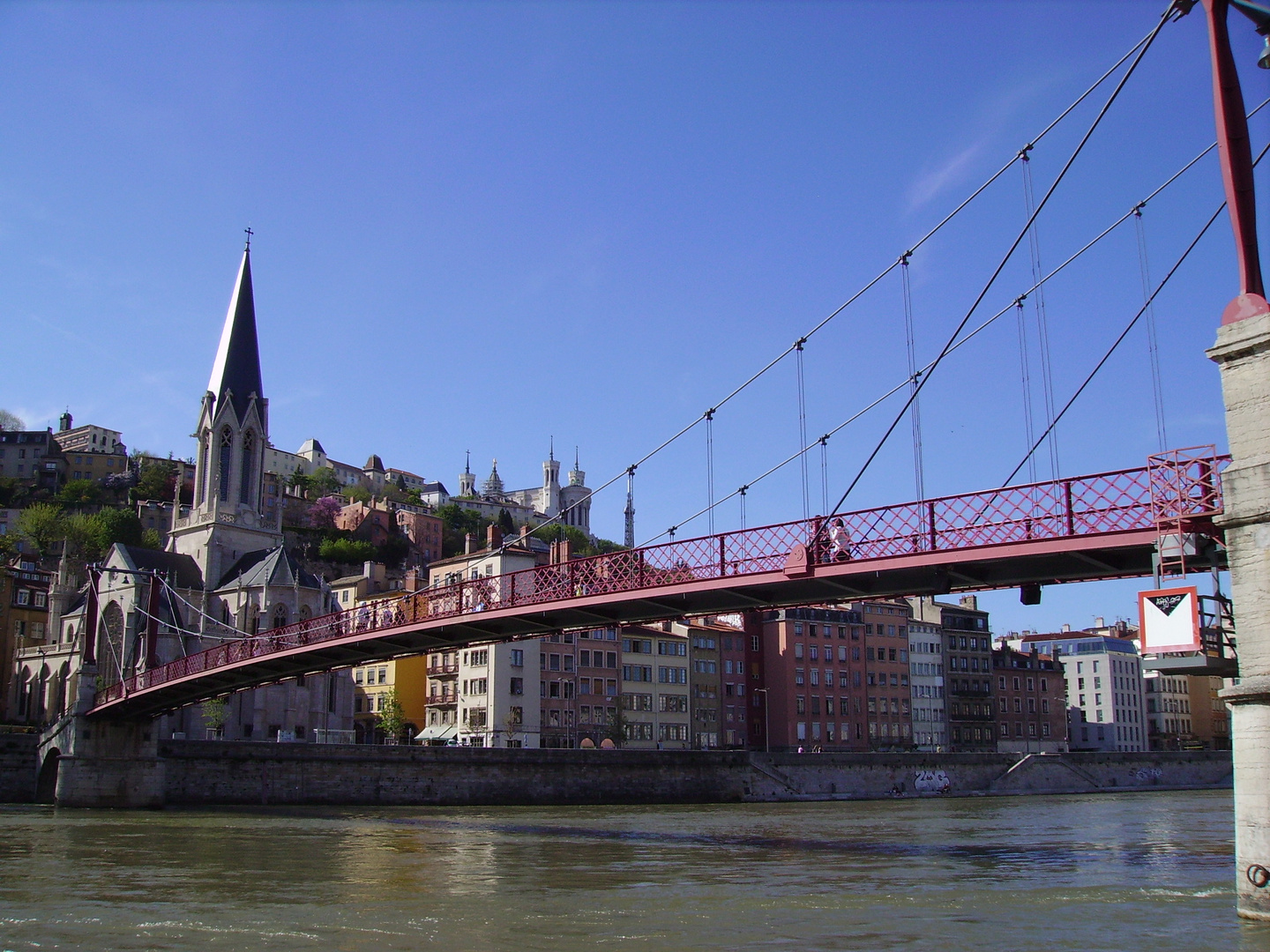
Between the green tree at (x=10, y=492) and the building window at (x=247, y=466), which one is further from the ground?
the green tree at (x=10, y=492)

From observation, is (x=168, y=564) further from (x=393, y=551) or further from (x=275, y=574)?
(x=393, y=551)

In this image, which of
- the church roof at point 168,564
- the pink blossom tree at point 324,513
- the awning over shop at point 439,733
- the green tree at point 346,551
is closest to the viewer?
the awning over shop at point 439,733

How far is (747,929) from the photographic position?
60.1ft

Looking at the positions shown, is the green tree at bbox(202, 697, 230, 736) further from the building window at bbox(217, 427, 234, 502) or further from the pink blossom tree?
the pink blossom tree

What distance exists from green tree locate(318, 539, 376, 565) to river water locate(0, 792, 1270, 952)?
89.5m

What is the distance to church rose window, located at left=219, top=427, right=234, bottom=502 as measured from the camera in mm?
80438

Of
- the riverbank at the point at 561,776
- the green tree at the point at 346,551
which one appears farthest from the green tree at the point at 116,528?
the riverbank at the point at 561,776

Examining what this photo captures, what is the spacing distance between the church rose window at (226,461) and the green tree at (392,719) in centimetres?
1734

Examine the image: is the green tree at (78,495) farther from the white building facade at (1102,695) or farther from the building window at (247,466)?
the white building facade at (1102,695)

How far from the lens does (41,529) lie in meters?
114

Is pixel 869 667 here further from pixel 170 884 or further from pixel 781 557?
pixel 170 884

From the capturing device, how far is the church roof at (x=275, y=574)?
71.5 m

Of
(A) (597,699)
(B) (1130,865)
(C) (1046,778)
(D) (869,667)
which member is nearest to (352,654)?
(B) (1130,865)

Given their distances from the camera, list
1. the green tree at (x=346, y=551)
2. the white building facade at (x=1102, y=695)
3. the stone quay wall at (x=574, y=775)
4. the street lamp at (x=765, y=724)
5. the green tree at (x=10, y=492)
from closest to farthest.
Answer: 1. the stone quay wall at (x=574, y=775)
2. the street lamp at (x=765, y=724)
3. the white building facade at (x=1102, y=695)
4. the green tree at (x=10, y=492)
5. the green tree at (x=346, y=551)
